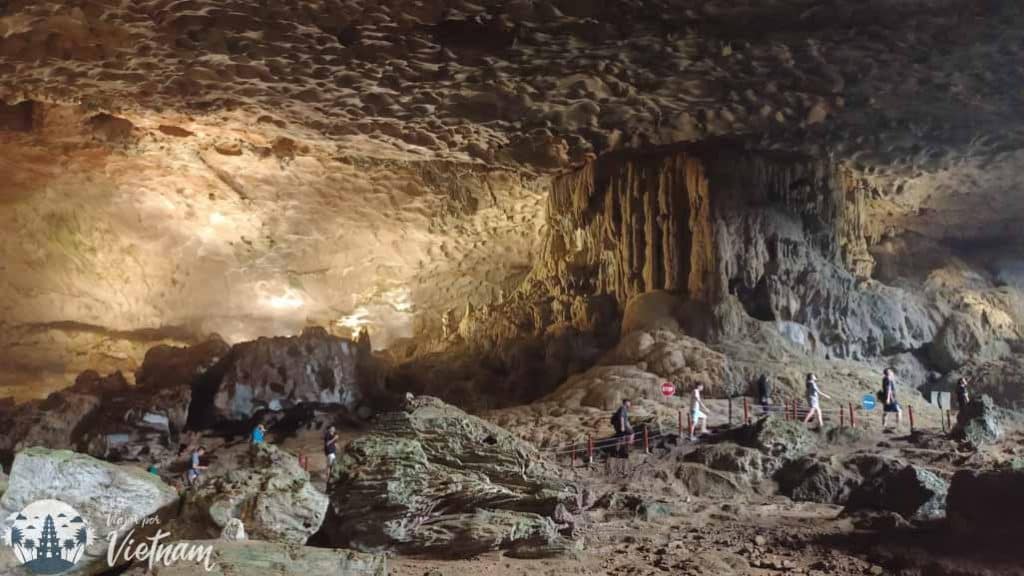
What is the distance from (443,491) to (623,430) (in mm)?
5833

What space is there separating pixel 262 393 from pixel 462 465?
12.1 metres

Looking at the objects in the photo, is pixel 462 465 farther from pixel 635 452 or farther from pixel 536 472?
pixel 635 452

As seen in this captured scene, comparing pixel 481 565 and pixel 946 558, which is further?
pixel 481 565

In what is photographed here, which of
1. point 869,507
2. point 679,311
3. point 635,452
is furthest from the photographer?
point 679,311

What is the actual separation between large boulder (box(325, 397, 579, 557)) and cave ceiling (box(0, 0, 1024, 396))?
788 cm

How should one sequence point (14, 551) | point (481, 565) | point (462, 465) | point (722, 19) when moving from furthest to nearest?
point (722, 19), point (462, 465), point (481, 565), point (14, 551)

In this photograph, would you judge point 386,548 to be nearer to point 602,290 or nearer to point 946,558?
point 946,558

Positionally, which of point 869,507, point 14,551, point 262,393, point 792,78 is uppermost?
point 792,78

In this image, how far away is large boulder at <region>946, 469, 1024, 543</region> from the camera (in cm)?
663

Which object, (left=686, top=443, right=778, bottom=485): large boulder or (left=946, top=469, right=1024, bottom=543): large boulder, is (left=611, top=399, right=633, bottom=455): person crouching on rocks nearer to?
(left=686, top=443, right=778, bottom=485): large boulder

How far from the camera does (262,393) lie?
61.6ft

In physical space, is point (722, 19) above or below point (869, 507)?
above

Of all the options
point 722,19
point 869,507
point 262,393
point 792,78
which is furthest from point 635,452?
point 262,393

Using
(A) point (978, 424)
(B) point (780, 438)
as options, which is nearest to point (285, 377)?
(B) point (780, 438)
